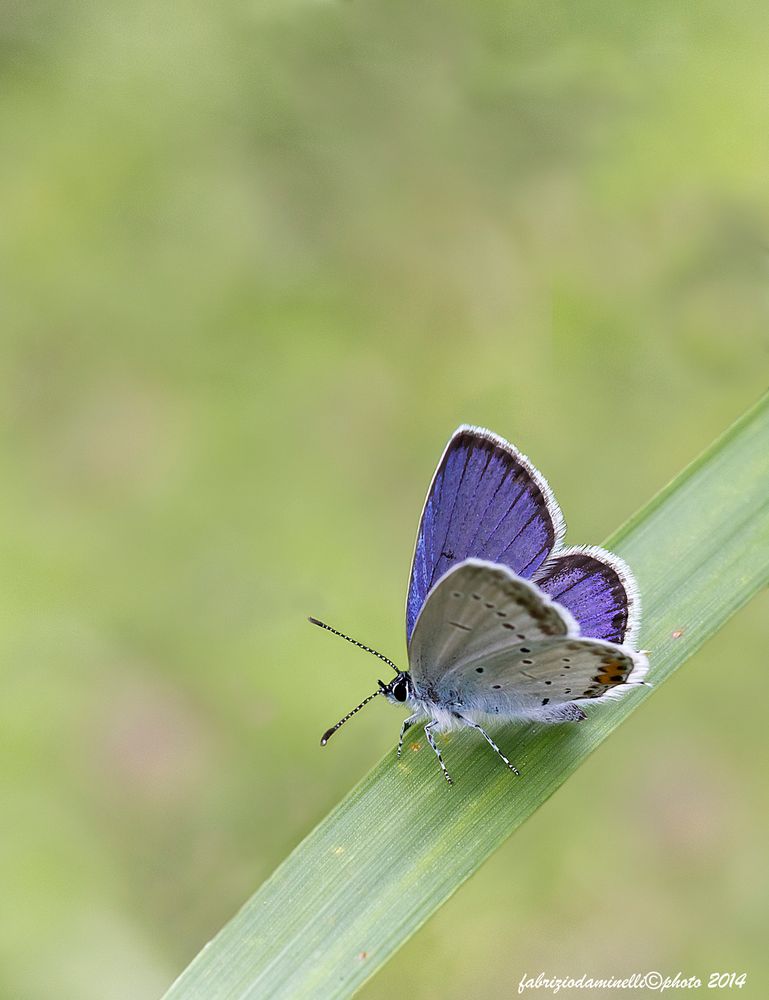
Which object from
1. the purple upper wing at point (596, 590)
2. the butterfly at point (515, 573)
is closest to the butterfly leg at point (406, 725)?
the butterfly at point (515, 573)

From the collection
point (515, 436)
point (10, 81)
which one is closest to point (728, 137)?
point (515, 436)

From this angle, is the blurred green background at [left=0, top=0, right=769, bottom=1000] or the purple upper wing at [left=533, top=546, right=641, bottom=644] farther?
the blurred green background at [left=0, top=0, right=769, bottom=1000]

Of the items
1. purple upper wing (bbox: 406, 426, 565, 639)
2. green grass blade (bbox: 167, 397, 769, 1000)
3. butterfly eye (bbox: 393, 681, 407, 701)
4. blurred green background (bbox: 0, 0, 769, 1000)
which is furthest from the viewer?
blurred green background (bbox: 0, 0, 769, 1000)

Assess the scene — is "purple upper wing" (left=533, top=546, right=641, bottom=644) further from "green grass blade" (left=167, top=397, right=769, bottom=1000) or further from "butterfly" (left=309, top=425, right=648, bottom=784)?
"green grass blade" (left=167, top=397, right=769, bottom=1000)

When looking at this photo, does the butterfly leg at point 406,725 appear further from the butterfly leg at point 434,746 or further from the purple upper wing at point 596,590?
the purple upper wing at point 596,590

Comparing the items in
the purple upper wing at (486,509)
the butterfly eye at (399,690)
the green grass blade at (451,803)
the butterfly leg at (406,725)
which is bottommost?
the green grass blade at (451,803)

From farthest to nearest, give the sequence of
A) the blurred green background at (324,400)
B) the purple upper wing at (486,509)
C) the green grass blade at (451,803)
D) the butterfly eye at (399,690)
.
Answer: the blurred green background at (324,400), the butterfly eye at (399,690), the purple upper wing at (486,509), the green grass blade at (451,803)

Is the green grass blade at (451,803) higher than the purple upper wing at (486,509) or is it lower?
lower

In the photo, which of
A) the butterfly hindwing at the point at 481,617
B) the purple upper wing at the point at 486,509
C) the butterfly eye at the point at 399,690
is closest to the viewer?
the butterfly hindwing at the point at 481,617

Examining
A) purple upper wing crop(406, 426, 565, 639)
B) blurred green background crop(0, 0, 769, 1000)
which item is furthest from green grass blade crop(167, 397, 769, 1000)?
blurred green background crop(0, 0, 769, 1000)
